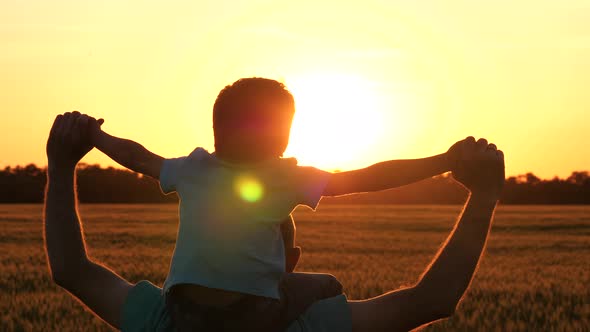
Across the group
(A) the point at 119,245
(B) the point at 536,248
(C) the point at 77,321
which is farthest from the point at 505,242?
(C) the point at 77,321

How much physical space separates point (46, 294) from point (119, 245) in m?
10.7

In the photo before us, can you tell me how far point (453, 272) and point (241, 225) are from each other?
0.44m

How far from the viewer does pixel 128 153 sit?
196 centimetres

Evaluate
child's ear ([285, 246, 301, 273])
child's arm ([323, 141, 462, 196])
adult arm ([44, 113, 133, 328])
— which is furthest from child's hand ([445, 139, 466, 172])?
adult arm ([44, 113, 133, 328])

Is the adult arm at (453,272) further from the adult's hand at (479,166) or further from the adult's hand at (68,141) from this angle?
the adult's hand at (68,141)

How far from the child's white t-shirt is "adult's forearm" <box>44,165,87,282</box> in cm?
27

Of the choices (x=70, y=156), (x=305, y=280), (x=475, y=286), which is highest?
(x=70, y=156)

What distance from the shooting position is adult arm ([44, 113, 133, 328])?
205cm

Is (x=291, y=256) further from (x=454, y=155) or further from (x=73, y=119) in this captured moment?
(x=73, y=119)

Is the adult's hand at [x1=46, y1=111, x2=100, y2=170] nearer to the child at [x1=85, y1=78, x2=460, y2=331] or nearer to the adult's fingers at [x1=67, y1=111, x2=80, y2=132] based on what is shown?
the adult's fingers at [x1=67, y1=111, x2=80, y2=132]

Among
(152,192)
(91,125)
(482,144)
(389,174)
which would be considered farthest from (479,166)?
(152,192)

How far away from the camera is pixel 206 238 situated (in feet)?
6.20

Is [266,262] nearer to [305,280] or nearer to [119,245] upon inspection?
[305,280]

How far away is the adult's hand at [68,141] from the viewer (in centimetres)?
202
